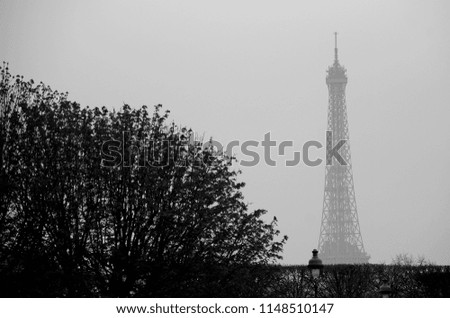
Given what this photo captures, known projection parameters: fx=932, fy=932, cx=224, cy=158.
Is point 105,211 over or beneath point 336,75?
beneath

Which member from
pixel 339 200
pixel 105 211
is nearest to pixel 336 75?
pixel 339 200

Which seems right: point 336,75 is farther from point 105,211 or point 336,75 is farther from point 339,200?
point 105,211

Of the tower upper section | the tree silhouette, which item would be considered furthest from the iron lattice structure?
the tree silhouette

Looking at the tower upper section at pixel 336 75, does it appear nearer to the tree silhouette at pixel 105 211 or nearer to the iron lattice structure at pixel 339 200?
the iron lattice structure at pixel 339 200

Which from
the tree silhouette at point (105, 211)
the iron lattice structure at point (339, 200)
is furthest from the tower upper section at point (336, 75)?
the tree silhouette at point (105, 211)

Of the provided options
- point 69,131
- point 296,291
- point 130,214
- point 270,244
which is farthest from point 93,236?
point 296,291
